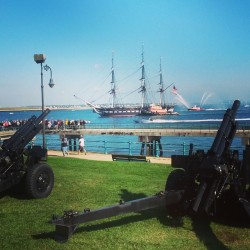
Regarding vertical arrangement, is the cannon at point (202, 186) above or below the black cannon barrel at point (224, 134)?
below

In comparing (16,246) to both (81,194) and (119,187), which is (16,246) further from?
(119,187)

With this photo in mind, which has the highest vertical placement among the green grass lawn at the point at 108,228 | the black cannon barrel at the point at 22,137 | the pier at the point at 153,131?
the black cannon barrel at the point at 22,137

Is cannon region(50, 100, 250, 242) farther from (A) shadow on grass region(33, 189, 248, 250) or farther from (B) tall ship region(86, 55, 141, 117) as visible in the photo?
(B) tall ship region(86, 55, 141, 117)

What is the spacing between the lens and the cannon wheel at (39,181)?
31.2ft

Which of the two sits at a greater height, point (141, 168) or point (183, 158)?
point (183, 158)

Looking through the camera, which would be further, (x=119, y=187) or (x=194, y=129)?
(x=194, y=129)

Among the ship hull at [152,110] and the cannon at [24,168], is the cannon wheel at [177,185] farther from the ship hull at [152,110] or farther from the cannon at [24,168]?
the ship hull at [152,110]

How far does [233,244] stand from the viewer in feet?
21.1

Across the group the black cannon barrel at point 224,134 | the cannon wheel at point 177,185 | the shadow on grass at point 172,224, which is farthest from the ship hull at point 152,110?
the black cannon barrel at point 224,134

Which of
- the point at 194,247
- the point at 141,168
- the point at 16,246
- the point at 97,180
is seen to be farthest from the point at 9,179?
the point at 141,168

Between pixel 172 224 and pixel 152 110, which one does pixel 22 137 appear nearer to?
pixel 172 224

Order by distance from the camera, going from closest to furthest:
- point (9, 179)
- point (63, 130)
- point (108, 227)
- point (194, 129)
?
point (108, 227) → point (9, 179) → point (194, 129) → point (63, 130)

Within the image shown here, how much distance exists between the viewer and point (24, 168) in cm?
969

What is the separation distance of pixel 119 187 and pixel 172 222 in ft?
12.6
